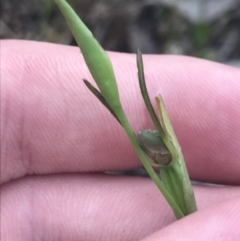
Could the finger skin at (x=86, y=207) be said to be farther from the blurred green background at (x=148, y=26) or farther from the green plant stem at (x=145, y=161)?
the blurred green background at (x=148, y=26)

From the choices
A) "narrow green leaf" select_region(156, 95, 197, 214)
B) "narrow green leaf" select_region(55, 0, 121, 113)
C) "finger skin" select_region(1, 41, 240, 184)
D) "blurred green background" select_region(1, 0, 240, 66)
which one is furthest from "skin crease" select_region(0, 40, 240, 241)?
"blurred green background" select_region(1, 0, 240, 66)

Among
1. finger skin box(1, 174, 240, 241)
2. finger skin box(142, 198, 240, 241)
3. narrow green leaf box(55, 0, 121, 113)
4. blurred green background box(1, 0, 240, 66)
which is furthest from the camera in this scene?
blurred green background box(1, 0, 240, 66)

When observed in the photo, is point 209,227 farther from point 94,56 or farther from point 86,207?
point 86,207

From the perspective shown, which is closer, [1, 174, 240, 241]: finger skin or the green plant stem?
the green plant stem

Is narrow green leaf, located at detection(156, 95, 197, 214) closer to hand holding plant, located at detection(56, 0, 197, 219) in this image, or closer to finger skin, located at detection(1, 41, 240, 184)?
hand holding plant, located at detection(56, 0, 197, 219)

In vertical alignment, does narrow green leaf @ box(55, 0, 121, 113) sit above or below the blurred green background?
above

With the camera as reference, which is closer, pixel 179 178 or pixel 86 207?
pixel 179 178

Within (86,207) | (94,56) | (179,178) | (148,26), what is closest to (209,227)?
(179,178)

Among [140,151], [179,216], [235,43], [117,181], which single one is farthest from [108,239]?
[235,43]
